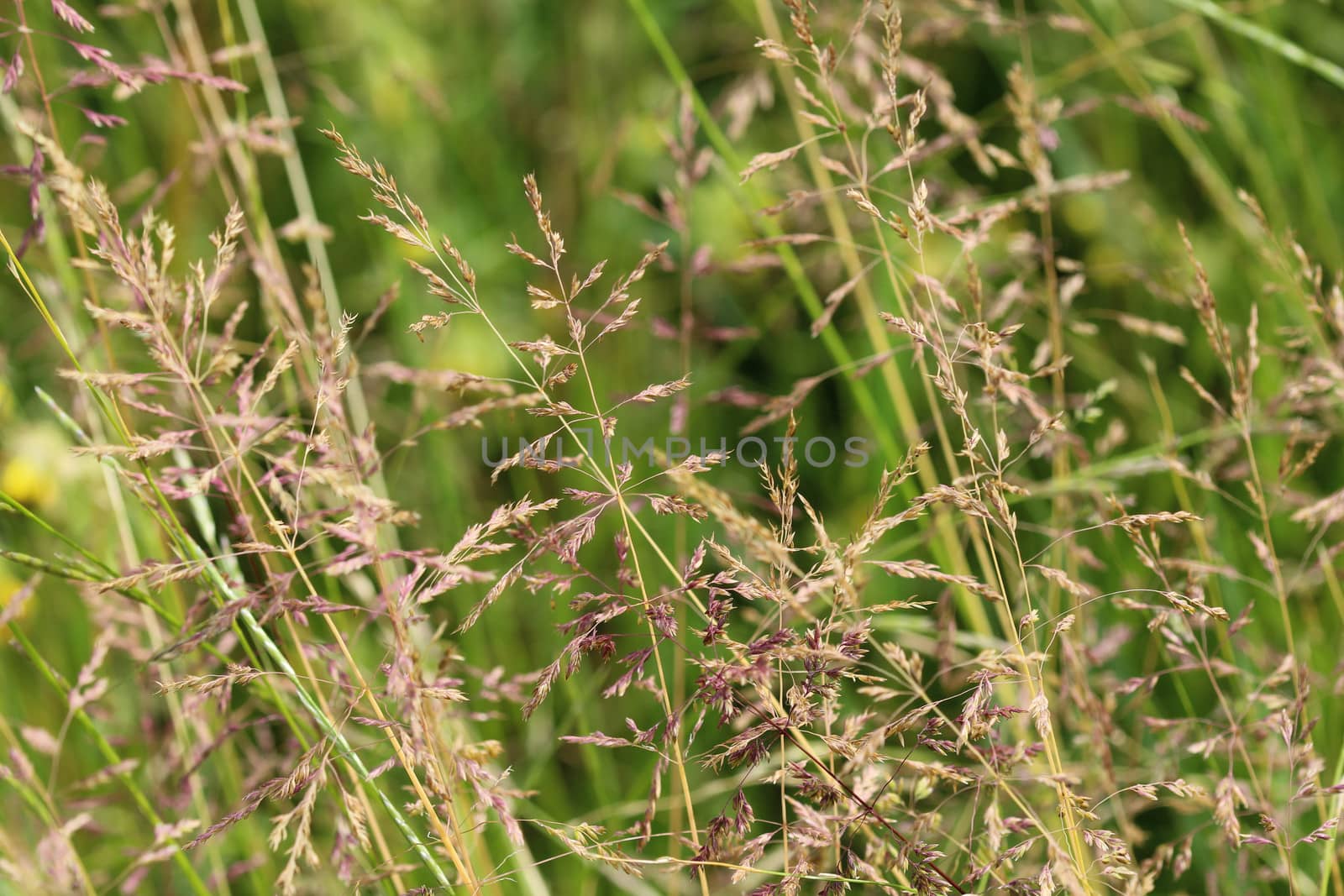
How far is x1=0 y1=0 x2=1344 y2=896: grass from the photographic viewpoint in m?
0.79

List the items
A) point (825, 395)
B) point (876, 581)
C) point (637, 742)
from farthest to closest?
point (825, 395) → point (876, 581) → point (637, 742)

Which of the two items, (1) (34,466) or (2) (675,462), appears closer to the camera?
(2) (675,462)

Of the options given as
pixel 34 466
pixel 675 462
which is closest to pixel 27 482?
pixel 34 466

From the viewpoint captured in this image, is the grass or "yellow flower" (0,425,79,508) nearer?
the grass

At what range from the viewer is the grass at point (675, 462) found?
2.58 ft

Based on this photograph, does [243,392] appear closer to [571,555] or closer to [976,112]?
[571,555]

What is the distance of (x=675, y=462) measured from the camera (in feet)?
5.45

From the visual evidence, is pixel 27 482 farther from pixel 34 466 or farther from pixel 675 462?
pixel 675 462

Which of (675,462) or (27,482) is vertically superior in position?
(27,482)

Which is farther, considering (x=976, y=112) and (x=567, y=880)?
(x=976, y=112)

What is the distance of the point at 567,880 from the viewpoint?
1.50m

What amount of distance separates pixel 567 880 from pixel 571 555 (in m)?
0.88

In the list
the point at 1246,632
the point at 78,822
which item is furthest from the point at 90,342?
the point at 1246,632

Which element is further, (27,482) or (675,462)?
(27,482)
